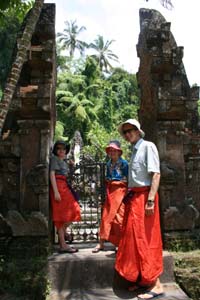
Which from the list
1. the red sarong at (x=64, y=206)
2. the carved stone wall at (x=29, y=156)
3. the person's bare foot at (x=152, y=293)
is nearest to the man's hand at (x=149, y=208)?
the person's bare foot at (x=152, y=293)

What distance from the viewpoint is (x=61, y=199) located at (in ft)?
17.6

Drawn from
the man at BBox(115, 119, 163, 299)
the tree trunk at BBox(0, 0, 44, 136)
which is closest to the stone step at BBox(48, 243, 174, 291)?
the man at BBox(115, 119, 163, 299)

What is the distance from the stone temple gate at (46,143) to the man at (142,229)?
1.00m

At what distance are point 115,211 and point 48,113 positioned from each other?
1.60 metres

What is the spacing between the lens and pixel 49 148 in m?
5.57

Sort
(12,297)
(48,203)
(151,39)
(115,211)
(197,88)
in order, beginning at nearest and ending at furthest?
(12,297)
(115,211)
(48,203)
(151,39)
(197,88)

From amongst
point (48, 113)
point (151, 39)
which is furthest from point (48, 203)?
point (151, 39)

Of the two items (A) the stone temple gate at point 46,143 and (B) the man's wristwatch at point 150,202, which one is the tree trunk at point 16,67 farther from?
(B) the man's wristwatch at point 150,202

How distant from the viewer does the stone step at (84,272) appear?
490cm

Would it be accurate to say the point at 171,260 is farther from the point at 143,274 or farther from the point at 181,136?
the point at 181,136

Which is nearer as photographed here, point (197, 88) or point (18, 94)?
point (18, 94)

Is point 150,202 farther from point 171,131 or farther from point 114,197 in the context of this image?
point 171,131

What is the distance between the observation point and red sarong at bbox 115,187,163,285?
4.39 meters

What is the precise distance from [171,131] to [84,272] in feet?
7.46
